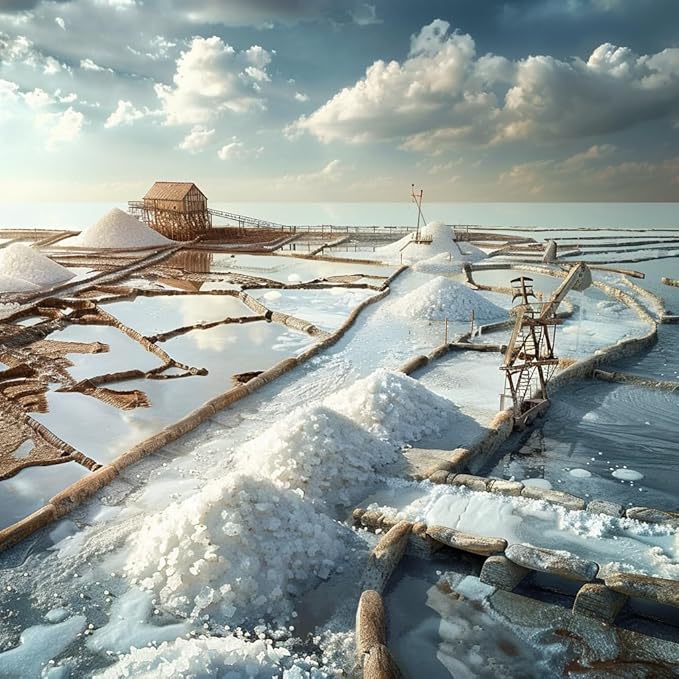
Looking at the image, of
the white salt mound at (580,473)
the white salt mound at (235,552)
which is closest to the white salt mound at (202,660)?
the white salt mound at (235,552)

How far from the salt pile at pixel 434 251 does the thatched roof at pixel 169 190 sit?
10.4m

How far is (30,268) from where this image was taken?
16469 millimetres

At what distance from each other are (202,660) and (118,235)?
80.6 feet

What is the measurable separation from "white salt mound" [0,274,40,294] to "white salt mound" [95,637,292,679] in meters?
14.5

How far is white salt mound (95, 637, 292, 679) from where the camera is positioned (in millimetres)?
2953

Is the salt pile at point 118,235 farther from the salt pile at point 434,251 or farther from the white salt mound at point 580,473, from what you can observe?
the white salt mound at point 580,473

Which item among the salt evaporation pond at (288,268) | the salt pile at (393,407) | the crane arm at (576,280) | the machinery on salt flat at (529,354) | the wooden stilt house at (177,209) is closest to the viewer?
the salt pile at (393,407)

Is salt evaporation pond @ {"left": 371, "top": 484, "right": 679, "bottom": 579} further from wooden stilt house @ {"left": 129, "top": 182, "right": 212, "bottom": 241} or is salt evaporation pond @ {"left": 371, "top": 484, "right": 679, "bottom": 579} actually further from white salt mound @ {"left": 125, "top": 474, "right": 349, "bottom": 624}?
wooden stilt house @ {"left": 129, "top": 182, "right": 212, "bottom": 241}

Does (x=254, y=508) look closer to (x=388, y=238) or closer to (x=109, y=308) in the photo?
(x=109, y=308)

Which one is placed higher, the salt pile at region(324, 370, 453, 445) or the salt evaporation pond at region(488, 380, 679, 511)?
the salt pile at region(324, 370, 453, 445)

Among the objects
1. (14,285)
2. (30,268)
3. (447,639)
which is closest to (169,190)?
(30,268)

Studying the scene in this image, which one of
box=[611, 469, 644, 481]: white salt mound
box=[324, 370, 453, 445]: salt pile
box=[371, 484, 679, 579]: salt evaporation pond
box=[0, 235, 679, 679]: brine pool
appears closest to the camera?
box=[0, 235, 679, 679]: brine pool

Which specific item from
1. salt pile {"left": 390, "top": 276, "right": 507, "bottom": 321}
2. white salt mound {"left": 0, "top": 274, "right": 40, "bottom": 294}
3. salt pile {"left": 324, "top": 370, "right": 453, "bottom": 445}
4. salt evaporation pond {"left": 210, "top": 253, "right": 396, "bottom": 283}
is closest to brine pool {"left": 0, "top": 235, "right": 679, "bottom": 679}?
salt pile {"left": 324, "top": 370, "right": 453, "bottom": 445}

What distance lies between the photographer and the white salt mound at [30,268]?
634 inches
